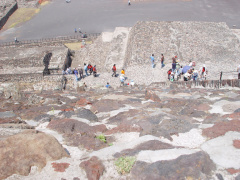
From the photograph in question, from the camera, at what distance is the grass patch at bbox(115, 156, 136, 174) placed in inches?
132

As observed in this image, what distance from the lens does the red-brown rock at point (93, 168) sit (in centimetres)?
328

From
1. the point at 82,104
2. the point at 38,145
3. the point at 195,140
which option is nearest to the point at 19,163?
the point at 38,145

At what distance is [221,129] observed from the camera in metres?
4.32

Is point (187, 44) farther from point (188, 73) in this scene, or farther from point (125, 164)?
point (125, 164)

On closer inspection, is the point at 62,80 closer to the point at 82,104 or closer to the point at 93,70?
the point at 93,70

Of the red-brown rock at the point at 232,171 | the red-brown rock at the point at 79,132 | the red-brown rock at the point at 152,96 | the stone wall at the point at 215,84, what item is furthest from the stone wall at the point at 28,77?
the red-brown rock at the point at 232,171

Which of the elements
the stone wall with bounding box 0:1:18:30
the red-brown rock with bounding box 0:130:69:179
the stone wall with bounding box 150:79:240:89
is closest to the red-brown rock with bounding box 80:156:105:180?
the red-brown rock with bounding box 0:130:69:179

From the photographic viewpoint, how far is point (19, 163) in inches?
135

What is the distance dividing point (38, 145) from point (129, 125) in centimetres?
168

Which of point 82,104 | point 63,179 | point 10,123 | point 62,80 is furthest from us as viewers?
point 62,80

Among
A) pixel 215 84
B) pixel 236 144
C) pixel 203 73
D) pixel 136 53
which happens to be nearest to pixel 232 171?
pixel 236 144

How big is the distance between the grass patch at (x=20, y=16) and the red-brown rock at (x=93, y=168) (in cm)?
3291

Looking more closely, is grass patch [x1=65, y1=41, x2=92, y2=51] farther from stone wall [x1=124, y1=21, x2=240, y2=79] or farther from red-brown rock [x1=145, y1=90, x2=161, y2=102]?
red-brown rock [x1=145, y1=90, x2=161, y2=102]

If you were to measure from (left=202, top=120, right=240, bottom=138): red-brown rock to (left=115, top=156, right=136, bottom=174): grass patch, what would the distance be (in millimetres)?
1455
